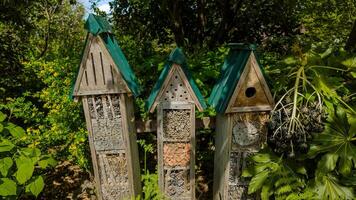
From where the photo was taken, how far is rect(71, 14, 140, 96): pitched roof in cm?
282

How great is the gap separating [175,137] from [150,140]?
111 cm

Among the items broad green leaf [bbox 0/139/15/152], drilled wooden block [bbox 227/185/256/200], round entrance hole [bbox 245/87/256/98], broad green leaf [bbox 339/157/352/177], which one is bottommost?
drilled wooden block [bbox 227/185/256/200]

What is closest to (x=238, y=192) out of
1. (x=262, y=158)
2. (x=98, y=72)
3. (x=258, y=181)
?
(x=258, y=181)

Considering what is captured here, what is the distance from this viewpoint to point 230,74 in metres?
3.10

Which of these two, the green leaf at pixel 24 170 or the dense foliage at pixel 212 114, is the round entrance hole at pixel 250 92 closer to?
the dense foliage at pixel 212 114

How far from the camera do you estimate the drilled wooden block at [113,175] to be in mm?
3289

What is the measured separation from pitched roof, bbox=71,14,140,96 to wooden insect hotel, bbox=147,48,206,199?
0.21 meters

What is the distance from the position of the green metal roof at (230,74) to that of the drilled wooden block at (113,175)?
3.33ft

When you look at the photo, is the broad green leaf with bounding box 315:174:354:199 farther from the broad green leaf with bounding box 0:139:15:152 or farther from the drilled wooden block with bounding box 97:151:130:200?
the broad green leaf with bounding box 0:139:15:152

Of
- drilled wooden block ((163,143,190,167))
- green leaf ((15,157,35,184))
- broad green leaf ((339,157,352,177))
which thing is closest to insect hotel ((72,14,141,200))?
drilled wooden block ((163,143,190,167))

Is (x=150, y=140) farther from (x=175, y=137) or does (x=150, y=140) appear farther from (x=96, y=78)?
(x=96, y=78)

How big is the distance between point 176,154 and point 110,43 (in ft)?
3.95

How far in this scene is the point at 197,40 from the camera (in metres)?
9.34

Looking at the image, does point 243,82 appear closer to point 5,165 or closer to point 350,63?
point 350,63
